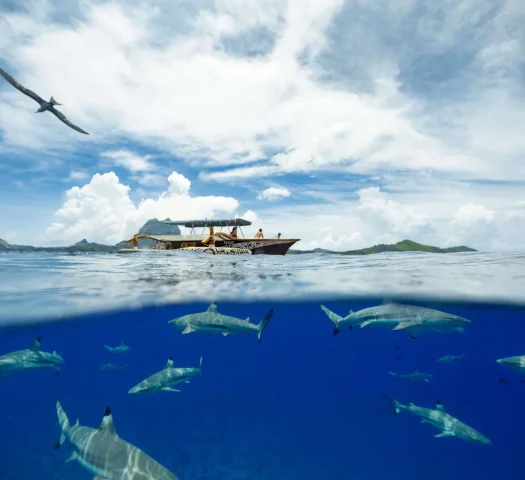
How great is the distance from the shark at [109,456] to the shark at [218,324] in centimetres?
305

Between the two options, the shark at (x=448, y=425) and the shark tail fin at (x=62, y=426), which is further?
the shark at (x=448, y=425)

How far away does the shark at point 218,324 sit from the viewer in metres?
8.20

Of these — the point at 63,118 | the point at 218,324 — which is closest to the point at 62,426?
the point at 218,324

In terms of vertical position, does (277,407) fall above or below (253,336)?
below

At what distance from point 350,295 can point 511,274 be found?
8342 millimetres

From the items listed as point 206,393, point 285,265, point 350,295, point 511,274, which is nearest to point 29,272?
point 285,265

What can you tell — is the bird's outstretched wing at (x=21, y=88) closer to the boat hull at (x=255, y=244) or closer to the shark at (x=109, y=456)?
the shark at (x=109, y=456)

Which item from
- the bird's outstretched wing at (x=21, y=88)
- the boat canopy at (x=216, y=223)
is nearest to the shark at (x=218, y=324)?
the bird's outstretched wing at (x=21, y=88)

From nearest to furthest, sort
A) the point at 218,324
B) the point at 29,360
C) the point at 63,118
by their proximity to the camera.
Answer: the point at 29,360
the point at 218,324
the point at 63,118

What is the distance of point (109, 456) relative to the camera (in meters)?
4.79

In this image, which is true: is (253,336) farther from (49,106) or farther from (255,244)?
(49,106)

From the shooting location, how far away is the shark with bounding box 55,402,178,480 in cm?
444

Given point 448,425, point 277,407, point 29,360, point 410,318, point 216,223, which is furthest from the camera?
point 216,223

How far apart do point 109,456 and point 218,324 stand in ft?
12.7
